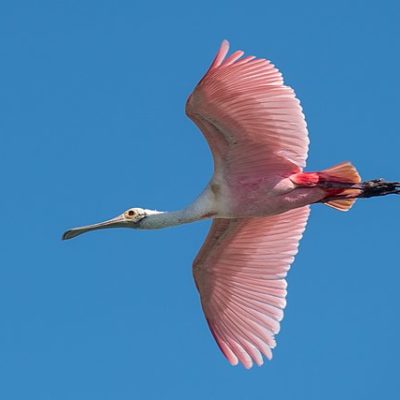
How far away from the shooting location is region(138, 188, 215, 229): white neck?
1673 cm

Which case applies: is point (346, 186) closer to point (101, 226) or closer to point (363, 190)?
point (363, 190)

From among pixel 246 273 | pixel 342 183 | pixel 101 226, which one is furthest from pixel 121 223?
pixel 342 183

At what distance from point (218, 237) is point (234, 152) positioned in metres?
1.77

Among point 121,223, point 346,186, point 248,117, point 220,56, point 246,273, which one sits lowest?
point 246,273

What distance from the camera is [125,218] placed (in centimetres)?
1762

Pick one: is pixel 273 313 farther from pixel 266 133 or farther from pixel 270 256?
pixel 266 133

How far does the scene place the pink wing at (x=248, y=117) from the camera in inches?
617

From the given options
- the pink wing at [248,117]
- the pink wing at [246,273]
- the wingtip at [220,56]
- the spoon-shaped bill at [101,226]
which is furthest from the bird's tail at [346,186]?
the spoon-shaped bill at [101,226]

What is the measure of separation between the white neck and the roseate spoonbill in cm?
1

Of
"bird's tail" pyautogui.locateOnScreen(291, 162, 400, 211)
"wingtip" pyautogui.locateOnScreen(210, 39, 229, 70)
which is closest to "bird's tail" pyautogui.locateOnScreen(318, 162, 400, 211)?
"bird's tail" pyautogui.locateOnScreen(291, 162, 400, 211)

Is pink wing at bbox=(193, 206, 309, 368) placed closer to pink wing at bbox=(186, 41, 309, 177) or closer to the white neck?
the white neck

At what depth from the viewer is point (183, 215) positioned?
16.9 meters

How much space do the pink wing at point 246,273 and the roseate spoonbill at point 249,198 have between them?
1cm

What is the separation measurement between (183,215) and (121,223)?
1109 mm
